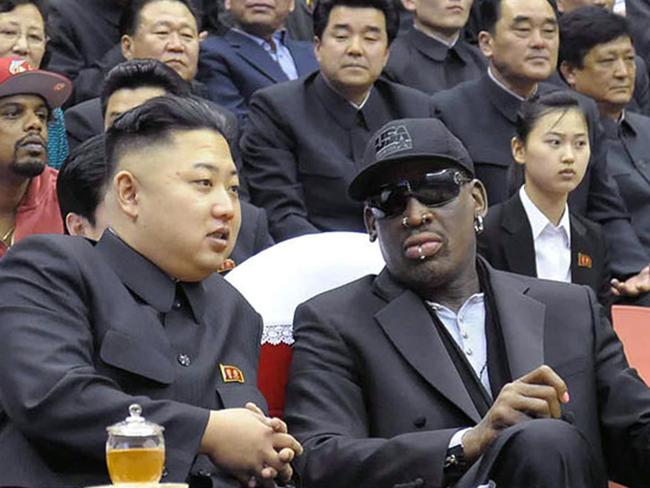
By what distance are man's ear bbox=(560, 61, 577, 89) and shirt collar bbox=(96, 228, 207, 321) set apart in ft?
15.9

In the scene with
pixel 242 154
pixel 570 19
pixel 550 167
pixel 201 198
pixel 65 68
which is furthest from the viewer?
pixel 570 19

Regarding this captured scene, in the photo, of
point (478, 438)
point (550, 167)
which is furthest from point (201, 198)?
point (550, 167)

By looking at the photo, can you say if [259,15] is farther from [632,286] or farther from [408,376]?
[408,376]

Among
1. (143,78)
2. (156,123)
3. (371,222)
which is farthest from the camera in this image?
(143,78)

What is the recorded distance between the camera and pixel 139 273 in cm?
389

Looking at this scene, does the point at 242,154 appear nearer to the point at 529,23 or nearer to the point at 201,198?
the point at 529,23

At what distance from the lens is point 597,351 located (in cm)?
452

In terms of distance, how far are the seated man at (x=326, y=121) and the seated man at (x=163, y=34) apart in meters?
0.37

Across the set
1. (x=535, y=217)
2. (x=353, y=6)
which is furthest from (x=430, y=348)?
(x=353, y=6)

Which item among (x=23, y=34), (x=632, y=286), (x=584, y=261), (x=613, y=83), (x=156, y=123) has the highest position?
(x=156, y=123)

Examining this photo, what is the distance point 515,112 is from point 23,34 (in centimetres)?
220

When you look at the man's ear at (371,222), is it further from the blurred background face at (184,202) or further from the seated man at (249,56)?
the seated man at (249,56)

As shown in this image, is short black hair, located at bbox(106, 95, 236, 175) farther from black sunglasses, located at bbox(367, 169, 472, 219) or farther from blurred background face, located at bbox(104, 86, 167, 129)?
blurred background face, located at bbox(104, 86, 167, 129)

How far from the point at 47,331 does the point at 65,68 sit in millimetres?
4313
